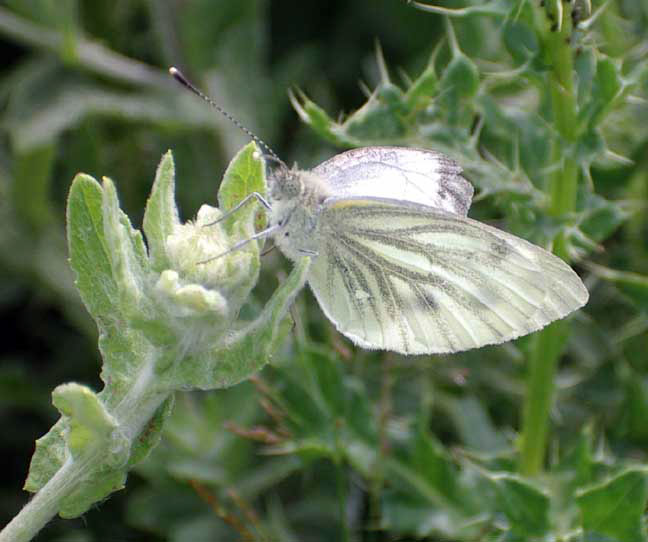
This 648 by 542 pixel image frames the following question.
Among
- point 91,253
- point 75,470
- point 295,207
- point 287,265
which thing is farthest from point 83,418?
point 287,265

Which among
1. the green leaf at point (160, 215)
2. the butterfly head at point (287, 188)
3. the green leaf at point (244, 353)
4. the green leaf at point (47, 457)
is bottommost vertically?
the green leaf at point (47, 457)

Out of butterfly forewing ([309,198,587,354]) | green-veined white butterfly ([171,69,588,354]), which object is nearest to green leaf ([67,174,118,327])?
green-veined white butterfly ([171,69,588,354])

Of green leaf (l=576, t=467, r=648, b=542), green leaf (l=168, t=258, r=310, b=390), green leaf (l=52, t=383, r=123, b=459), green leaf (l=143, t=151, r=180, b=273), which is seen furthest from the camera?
green leaf (l=576, t=467, r=648, b=542)

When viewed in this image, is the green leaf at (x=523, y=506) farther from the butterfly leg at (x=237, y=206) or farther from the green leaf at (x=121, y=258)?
the green leaf at (x=121, y=258)

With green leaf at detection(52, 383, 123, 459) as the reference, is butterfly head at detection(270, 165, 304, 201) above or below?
above

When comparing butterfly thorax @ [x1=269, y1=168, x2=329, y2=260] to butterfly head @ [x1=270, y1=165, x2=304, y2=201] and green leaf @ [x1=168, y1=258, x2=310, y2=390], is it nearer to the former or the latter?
butterfly head @ [x1=270, y1=165, x2=304, y2=201]

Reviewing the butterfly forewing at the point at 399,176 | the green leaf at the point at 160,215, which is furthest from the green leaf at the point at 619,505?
the green leaf at the point at 160,215

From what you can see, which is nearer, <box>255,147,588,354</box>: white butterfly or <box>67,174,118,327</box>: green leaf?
<box>67,174,118,327</box>: green leaf

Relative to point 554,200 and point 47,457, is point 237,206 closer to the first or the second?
point 47,457
